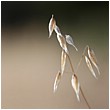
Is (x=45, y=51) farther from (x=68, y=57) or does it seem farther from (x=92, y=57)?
(x=92, y=57)

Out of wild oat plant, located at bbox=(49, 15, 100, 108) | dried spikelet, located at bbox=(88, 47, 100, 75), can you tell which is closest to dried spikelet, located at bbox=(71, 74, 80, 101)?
wild oat plant, located at bbox=(49, 15, 100, 108)

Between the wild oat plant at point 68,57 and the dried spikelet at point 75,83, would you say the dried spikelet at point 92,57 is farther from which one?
the dried spikelet at point 75,83

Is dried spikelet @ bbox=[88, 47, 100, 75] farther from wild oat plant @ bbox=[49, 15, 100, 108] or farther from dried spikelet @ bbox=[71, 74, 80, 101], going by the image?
dried spikelet @ bbox=[71, 74, 80, 101]

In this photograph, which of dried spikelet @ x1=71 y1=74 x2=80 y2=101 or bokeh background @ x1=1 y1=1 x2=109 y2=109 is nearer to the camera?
dried spikelet @ x1=71 y1=74 x2=80 y2=101

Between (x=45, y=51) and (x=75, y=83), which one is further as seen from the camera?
(x=45, y=51)

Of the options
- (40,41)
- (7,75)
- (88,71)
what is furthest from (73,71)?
(7,75)

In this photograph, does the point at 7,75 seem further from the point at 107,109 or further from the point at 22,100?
the point at 107,109

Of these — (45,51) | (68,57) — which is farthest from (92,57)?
(45,51)

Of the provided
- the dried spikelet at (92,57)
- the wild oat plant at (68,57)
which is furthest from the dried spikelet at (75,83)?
the dried spikelet at (92,57)
